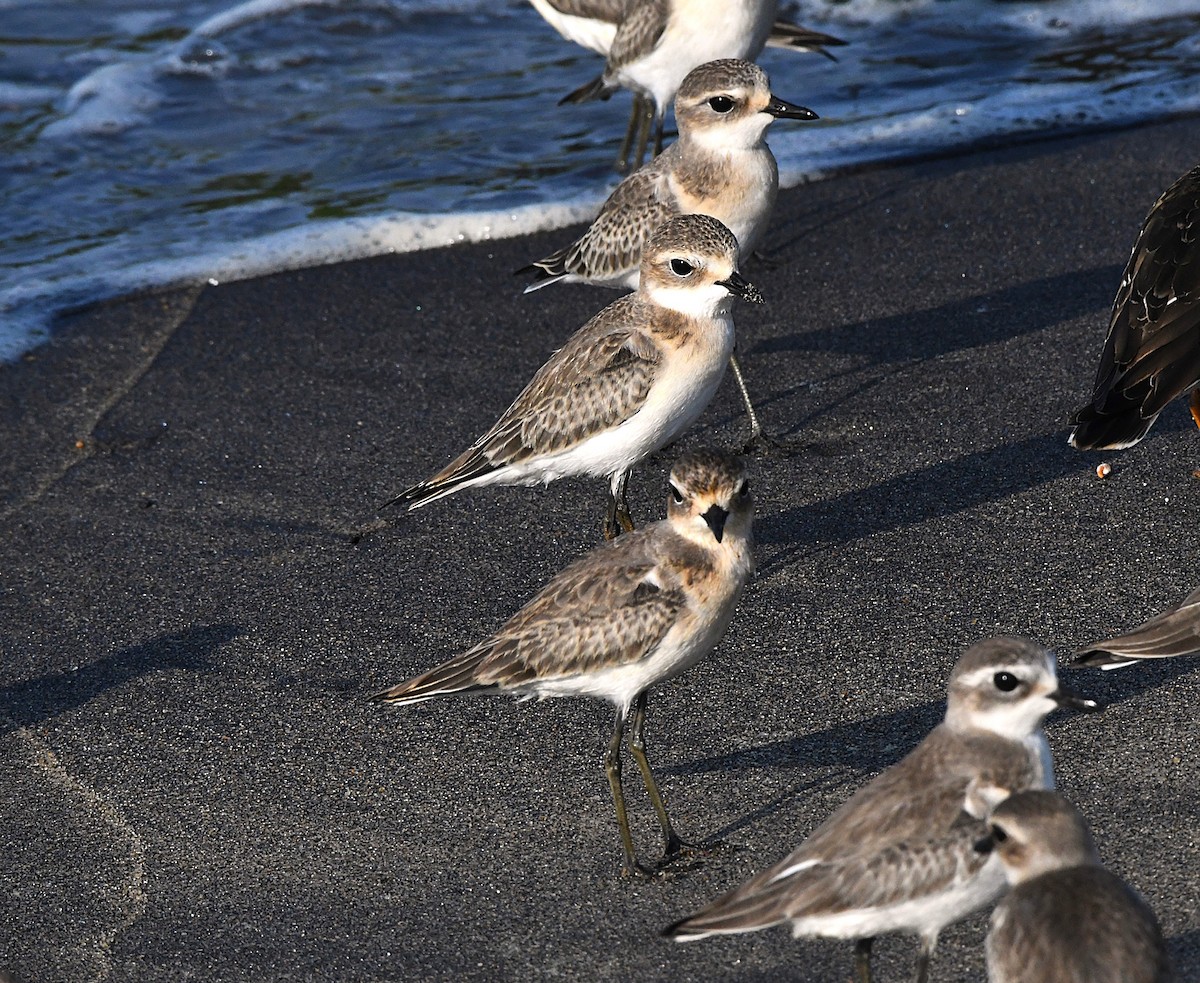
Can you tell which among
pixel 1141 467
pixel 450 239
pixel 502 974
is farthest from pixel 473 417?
pixel 502 974

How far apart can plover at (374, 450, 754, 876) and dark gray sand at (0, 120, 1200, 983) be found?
456 mm

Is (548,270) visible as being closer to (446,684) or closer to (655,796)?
(446,684)

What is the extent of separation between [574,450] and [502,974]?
2.38m

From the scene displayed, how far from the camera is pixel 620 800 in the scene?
4.79 m

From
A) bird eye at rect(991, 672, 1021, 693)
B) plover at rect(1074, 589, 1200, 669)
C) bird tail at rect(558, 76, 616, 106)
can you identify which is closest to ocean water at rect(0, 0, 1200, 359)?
bird tail at rect(558, 76, 616, 106)

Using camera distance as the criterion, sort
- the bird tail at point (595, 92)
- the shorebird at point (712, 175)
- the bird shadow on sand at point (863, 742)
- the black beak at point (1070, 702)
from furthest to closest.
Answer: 1. the bird tail at point (595, 92)
2. the shorebird at point (712, 175)
3. the bird shadow on sand at point (863, 742)
4. the black beak at point (1070, 702)

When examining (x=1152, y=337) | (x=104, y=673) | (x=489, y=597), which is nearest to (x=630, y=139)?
(x=1152, y=337)

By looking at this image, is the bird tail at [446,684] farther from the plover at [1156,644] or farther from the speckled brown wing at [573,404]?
the plover at [1156,644]

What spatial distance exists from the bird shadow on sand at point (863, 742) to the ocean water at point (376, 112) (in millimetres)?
5102

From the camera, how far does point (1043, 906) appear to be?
353 cm

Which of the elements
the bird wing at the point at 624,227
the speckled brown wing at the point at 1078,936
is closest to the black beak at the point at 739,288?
the bird wing at the point at 624,227

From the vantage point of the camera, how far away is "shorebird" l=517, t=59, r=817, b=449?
25.1ft

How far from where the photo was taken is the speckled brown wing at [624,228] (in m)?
7.70

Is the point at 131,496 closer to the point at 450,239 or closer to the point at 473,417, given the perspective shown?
the point at 473,417
